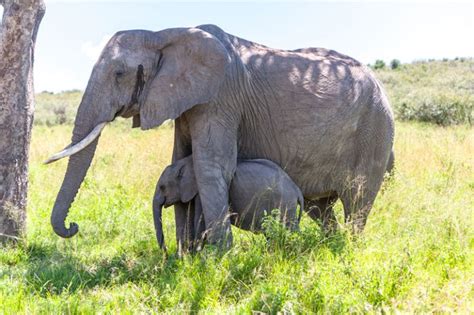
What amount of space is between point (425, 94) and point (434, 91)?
78.1 inches

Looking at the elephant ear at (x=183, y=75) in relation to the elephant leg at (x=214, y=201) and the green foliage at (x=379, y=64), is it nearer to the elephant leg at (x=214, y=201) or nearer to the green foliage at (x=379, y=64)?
the elephant leg at (x=214, y=201)

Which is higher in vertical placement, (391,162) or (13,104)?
(13,104)

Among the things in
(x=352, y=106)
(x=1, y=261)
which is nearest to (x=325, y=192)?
(x=352, y=106)

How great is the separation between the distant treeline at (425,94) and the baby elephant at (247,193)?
30.3 ft

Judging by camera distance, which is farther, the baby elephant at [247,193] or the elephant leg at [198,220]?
the elephant leg at [198,220]

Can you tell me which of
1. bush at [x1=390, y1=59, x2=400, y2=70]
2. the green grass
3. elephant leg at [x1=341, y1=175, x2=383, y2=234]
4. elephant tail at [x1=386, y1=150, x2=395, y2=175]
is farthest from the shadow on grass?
bush at [x1=390, y1=59, x2=400, y2=70]

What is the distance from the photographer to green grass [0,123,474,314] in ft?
11.8

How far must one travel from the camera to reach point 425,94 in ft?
83.6

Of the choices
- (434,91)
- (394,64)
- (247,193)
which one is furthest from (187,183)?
(394,64)

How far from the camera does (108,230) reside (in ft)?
19.9

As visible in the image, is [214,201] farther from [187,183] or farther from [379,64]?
[379,64]

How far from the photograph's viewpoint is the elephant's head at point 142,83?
454cm

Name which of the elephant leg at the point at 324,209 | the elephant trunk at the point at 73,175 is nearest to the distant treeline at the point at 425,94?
the elephant leg at the point at 324,209

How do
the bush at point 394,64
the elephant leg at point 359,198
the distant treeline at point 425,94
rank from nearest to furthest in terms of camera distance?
the elephant leg at point 359,198
the distant treeline at point 425,94
the bush at point 394,64
